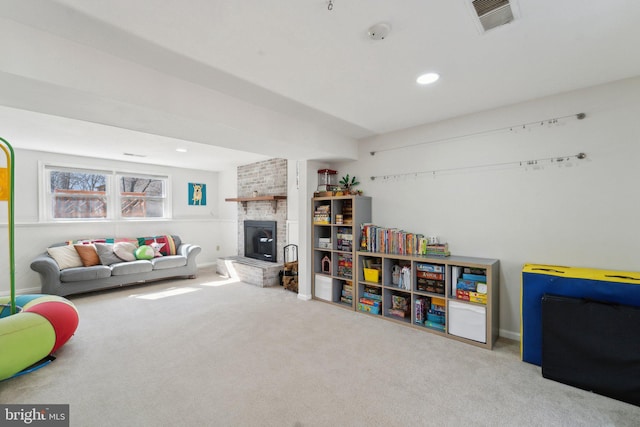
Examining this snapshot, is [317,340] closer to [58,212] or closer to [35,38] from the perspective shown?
[35,38]

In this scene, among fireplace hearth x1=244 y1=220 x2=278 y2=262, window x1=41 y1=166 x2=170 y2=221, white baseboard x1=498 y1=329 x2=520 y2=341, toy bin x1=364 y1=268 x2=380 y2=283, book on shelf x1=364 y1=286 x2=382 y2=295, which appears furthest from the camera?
fireplace hearth x1=244 y1=220 x2=278 y2=262

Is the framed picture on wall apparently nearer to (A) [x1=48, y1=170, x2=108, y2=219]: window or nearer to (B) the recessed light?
(A) [x1=48, y1=170, x2=108, y2=219]: window

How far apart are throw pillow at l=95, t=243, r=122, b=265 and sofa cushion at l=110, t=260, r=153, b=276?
0.17 m

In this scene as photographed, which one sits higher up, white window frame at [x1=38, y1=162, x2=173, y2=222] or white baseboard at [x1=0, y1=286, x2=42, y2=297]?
white window frame at [x1=38, y1=162, x2=173, y2=222]

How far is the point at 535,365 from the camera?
2.35 m

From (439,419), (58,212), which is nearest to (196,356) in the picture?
(439,419)

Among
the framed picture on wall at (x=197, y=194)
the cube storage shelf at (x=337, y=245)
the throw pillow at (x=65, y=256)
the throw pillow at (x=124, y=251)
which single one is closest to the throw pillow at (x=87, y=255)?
the throw pillow at (x=65, y=256)

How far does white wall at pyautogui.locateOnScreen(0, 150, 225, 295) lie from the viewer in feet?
15.0

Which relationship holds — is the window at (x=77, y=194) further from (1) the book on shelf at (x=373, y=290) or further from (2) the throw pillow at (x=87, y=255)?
(1) the book on shelf at (x=373, y=290)

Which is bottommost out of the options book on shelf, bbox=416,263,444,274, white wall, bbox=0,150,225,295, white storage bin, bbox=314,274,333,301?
white storage bin, bbox=314,274,333,301

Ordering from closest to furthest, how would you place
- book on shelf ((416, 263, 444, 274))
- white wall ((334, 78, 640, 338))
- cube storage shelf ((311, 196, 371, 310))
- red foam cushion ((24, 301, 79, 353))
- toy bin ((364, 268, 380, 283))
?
white wall ((334, 78, 640, 338)) → red foam cushion ((24, 301, 79, 353)) → book on shelf ((416, 263, 444, 274)) → toy bin ((364, 268, 380, 283)) → cube storage shelf ((311, 196, 371, 310))

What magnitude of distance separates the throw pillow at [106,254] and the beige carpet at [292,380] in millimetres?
1844

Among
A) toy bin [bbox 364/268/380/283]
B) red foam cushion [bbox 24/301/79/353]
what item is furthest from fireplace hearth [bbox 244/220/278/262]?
red foam cushion [bbox 24/301/79/353]

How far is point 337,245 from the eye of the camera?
3.98m
